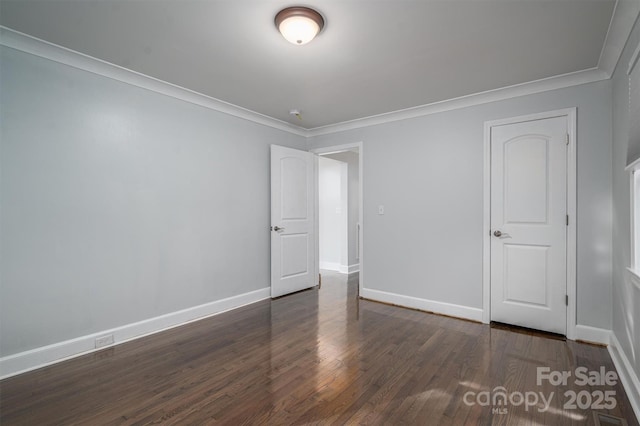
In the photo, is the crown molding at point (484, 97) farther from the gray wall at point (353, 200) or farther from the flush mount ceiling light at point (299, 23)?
the flush mount ceiling light at point (299, 23)

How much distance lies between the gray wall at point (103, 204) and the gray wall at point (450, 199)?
1.91 metres

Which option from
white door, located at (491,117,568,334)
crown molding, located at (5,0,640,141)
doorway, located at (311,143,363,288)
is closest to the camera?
crown molding, located at (5,0,640,141)

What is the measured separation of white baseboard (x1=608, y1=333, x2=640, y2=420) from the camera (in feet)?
6.24

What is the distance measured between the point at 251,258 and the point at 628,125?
152 inches

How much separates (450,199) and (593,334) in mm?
1789

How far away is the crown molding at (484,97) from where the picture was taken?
9.44 feet

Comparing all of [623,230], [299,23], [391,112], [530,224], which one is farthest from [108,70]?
[623,230]

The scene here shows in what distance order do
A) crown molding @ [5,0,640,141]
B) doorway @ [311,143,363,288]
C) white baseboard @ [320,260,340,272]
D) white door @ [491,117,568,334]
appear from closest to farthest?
crown molding @ [5,0,640,141]
white door @ [491,117,568,334]
doorway @ [311,143,363,288]
white baseboard @ [320,260,340,272]

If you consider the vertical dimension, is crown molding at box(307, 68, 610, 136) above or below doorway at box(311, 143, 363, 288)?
above

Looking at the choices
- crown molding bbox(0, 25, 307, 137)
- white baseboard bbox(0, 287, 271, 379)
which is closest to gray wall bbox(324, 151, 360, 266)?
crown molding bbox(0, 25, 307, 137)

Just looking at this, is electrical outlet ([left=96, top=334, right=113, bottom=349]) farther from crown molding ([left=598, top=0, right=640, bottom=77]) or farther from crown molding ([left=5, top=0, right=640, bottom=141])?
crown molding ([left=598, top=0, right=640, bottom=77])

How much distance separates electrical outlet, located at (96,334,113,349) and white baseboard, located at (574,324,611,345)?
14.1ft

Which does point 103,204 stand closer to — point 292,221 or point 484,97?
point 292,221

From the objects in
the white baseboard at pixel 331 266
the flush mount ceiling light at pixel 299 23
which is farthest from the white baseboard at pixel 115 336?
the flush mount ceiling light at pixel 299 23
